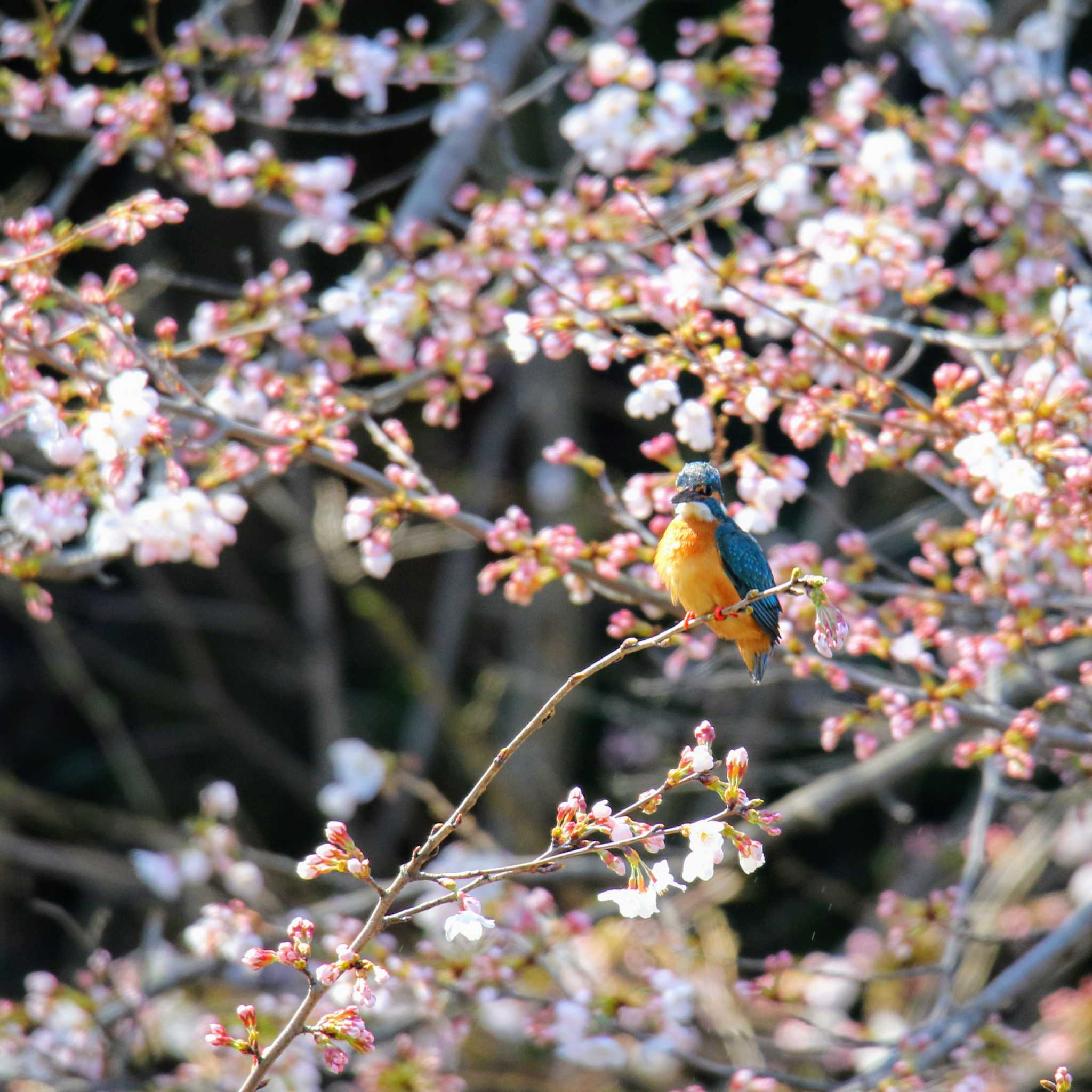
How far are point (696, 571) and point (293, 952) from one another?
3.92ft

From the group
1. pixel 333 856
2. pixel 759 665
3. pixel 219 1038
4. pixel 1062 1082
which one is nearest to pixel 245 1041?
pixel 219 1038

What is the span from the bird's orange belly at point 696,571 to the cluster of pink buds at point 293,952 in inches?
43.6

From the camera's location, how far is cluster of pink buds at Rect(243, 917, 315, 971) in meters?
1.93

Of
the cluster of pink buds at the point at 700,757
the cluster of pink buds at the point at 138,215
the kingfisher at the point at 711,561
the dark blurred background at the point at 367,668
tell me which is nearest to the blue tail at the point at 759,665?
the kingfisher at the point at 711,561

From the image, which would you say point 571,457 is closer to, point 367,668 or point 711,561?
point 711,561

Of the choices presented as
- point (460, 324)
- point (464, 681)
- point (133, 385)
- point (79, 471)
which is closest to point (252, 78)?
point (460, 324)

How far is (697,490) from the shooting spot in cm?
266

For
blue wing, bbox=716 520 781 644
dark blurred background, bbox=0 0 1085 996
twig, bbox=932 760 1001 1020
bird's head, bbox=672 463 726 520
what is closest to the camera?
bird's head, bbox=672 463 726 520

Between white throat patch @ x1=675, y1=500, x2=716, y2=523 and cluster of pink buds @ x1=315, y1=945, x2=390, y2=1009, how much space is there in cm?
119

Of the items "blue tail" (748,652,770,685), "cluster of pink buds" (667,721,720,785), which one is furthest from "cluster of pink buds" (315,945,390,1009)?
"blue tail" (748,652,770,685)

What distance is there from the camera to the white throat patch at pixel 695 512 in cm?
275

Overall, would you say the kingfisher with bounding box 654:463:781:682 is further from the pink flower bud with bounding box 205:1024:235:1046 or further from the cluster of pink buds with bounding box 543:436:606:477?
the pink flower bud with bounding box 205:1024:235:1046

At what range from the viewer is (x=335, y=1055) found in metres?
1.99

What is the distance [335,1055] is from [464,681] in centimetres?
627
